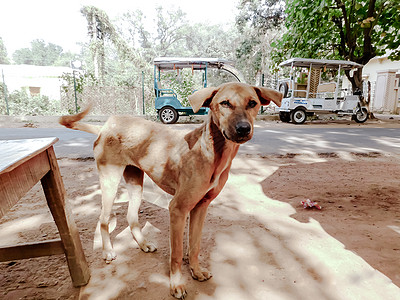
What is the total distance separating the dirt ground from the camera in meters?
1.88

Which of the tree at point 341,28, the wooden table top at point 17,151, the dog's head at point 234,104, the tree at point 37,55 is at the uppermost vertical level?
the tree at point 37,55

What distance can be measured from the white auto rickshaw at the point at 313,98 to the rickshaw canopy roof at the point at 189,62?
3253mm

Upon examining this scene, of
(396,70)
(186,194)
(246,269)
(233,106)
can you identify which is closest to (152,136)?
(186,194)

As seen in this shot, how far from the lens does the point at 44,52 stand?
280 feet

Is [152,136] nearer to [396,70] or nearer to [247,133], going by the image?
[247,133]

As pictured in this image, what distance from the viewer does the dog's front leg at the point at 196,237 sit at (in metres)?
1.96

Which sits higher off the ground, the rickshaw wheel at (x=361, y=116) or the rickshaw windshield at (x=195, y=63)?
the rickshaw windshield at (x=195, y=63)

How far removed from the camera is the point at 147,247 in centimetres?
234

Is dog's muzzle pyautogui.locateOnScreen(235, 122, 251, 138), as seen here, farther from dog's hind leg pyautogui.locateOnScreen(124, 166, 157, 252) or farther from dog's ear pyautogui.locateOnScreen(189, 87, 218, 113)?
dog's hind leg pyautogui.locateOnScreen(124, 166, 157, 252)

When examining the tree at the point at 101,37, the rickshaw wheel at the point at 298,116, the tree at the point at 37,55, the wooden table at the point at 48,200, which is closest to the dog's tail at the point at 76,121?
the wooden table at the point at 48,200

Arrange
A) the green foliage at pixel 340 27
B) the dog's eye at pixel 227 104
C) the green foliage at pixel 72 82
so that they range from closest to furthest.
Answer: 1. the dog's eye at pixel 227 104
2. the green foliage at pixel 340 27
3. the green foliage at pixel 72 82

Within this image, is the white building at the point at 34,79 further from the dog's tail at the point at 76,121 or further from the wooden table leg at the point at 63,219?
the wooden table leg at the point at 63,219

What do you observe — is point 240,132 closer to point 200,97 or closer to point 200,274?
point 200,97

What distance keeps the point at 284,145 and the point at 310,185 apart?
2.96 m
